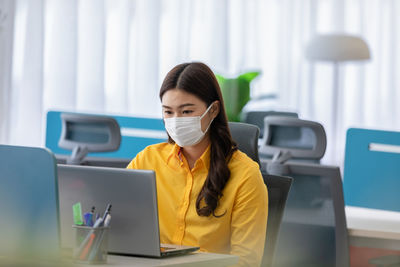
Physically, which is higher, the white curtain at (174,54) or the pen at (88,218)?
the white curtain at (174,54)

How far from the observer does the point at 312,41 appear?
5.53m

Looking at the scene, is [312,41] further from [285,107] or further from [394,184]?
[394,184]

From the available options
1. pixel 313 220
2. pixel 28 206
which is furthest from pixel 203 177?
pixel 313 220

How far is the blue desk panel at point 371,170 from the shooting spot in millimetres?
3295

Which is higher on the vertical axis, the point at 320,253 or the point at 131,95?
the point at 131,95

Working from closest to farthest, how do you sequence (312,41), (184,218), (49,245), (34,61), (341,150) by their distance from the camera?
(49,245)
(184,218)
(34,61)
(312,41)
(341,150)

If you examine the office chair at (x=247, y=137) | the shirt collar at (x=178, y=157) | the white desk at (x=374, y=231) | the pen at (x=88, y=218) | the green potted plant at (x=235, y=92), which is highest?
the green potted plant at (x=235, y=92)

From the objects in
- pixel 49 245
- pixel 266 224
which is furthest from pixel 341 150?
pixel 49 245

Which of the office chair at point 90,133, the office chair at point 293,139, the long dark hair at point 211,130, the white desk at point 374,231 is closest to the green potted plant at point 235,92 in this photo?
the office chair at point 90,133

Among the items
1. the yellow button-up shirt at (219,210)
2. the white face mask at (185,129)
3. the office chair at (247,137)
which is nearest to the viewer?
the yellow button-up shirt at (219,210)

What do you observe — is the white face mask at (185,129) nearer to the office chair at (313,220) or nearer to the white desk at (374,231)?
the office chair at (313,220)

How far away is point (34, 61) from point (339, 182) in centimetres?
246

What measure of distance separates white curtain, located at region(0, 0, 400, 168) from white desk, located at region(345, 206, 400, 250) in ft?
7.44

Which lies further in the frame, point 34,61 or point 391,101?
point 391,101
